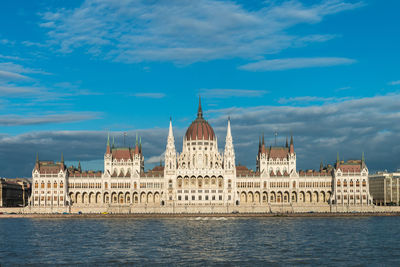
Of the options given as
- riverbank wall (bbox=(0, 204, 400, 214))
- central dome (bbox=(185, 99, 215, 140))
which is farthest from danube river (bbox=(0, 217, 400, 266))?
central dome (bbox=(185, 99, 215, 140))

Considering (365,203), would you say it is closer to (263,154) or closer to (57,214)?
(263,154)

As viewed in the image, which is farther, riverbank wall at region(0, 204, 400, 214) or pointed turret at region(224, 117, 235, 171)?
pointed turret at region(224, 117, 235, 171)

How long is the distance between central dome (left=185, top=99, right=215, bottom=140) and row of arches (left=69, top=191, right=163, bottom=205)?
2181 centimetres

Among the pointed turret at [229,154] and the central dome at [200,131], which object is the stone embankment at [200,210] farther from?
the central dome at [200,131]

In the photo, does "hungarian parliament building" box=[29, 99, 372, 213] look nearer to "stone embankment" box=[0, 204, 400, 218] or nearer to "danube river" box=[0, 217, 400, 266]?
"stone embankment" box=[0, 204, 400, 218]

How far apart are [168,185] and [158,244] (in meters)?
92.3

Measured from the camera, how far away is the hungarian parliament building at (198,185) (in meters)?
176

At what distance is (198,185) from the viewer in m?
178

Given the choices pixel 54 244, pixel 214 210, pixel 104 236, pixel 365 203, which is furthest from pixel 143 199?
pixel 54 244

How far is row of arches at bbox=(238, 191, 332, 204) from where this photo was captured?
179500 millimetres

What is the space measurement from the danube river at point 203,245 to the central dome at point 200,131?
7338 centimetres

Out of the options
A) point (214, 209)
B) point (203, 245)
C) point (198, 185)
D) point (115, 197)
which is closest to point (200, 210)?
point (214, 209)

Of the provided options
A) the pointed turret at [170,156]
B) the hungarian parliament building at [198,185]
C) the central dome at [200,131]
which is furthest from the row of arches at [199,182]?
the central dome at [200,131]

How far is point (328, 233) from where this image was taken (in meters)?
102
